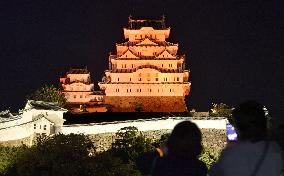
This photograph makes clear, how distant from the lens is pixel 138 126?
36.8 metres

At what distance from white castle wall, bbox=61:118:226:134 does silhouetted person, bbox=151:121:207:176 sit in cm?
2996

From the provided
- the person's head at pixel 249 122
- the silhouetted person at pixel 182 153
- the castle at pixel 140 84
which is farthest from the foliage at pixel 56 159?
the person's head at pixel 249 122

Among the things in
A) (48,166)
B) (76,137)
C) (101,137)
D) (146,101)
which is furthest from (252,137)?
(146,101)

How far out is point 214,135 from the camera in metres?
37.1

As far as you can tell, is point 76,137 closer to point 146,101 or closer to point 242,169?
point 146,101

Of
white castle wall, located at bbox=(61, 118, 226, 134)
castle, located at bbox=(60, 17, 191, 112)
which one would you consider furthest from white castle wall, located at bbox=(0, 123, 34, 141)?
castle, located at bbox=(60, 17, 191, 112)

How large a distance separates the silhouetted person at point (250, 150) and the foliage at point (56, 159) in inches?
892

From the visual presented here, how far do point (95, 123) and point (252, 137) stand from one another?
3088cm

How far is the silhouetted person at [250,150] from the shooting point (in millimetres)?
5309

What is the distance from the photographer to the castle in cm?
5269

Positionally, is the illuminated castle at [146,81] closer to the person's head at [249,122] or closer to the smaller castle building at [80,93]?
the smaller castle building at [80,93]

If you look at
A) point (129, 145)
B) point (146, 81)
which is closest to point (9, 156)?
point (129, 145)

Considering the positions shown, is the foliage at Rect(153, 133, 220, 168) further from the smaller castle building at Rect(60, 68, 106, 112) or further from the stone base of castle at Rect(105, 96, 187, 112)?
the smaller castle building at Rect(60, 68, 106, 112)

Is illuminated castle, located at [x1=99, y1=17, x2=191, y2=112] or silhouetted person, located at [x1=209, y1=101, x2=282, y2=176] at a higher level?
illuminated castle, located at [x1=99, y1=17, x2=191, y2=112]
